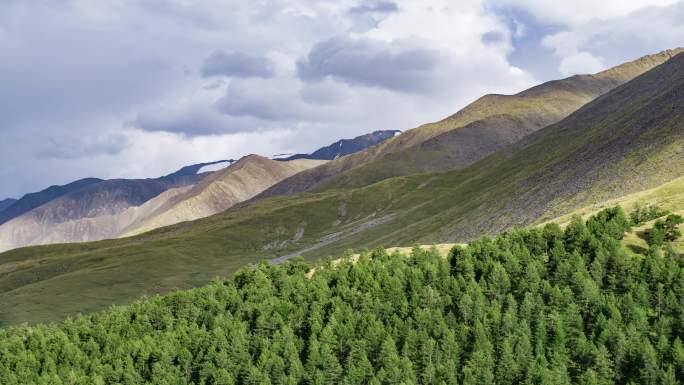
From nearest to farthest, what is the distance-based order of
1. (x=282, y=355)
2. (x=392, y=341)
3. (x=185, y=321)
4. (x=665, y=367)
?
(x=665, y=367), (x=392, y=341), (x=282, y=355), (x=185, y=321)

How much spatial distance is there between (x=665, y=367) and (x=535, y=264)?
3298cm

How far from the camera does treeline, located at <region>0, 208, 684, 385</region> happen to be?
93.8 meters

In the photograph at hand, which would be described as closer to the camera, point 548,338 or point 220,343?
point 548,338

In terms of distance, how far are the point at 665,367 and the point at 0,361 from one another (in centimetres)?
13096

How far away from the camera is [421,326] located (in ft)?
366

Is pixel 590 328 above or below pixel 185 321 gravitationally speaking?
below

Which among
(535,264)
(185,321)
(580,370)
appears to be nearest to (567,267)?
(535,264)

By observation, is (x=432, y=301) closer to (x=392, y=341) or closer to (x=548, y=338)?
(x=392, y=341)

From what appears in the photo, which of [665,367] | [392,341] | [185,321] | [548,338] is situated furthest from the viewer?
[185,321]

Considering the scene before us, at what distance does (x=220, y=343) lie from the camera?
4843 inches

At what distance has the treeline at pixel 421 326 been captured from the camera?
3691 inches

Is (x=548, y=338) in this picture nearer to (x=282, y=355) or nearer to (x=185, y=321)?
(x=282, y=355)

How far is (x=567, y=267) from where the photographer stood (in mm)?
110500

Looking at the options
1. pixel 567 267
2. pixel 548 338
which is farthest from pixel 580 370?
pixel 567 267
